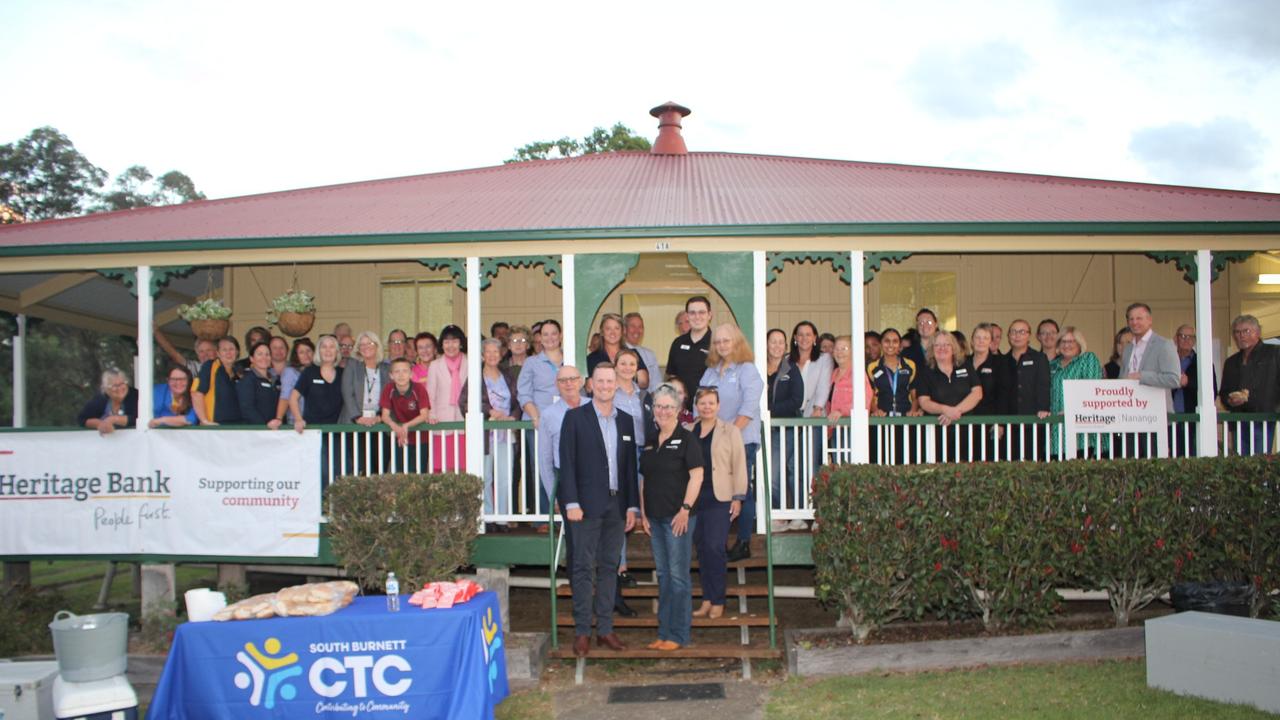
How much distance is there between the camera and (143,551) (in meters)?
8.49

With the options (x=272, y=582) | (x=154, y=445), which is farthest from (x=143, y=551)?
(x=272, y=582)

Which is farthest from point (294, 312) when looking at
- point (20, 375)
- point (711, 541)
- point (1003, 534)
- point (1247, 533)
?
point (1247, 533)

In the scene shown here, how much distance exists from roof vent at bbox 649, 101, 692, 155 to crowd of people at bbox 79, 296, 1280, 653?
6885 mm

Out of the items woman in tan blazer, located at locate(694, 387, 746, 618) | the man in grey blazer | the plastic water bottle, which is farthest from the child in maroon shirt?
the man in grey blazer

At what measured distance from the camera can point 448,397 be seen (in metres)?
8.65

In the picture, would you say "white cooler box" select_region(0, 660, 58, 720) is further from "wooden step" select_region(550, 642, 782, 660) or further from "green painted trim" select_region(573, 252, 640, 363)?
"green painted trim" select_region(573, 252, 640, 363)

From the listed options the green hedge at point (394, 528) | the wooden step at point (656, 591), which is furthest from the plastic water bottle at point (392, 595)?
the wooden step at point (656, 591)

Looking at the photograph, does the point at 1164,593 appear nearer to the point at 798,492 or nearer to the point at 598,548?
the point at 798,492

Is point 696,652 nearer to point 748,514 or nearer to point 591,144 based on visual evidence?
point 748,514

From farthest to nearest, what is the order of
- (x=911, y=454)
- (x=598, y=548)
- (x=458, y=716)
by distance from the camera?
(x=911, y=454), (x=598, y=548), (x=458, y=716)

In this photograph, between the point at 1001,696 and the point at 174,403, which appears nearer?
the point at 1001,696

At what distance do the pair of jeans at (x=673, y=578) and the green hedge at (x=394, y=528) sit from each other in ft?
5.16

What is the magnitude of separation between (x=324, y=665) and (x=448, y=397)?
3.06m

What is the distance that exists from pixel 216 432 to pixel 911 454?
6.24m
